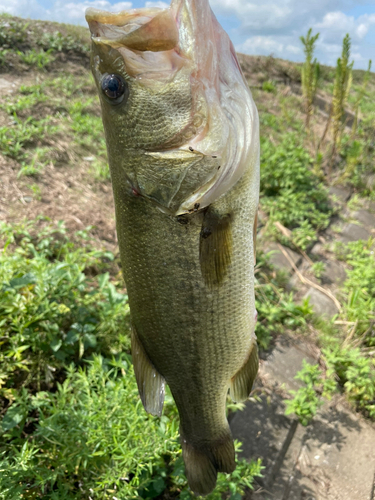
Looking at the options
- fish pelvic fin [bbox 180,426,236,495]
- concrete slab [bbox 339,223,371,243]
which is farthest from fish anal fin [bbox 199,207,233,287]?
concrete slab [bbox 339,223,371,243]

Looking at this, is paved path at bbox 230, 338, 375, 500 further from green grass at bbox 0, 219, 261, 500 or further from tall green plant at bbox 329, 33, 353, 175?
tall green plant at bbox 329, 33, 353, 175

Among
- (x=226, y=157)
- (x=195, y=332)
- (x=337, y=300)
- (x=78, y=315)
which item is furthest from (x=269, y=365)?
(x=226, y=157)

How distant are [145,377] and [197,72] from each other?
1167 millimetres

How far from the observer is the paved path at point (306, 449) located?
7.56ft

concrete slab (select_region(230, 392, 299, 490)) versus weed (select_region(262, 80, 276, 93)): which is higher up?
weed (select_region(262, 80, 276, 93))

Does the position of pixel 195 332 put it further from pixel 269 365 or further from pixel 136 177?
pixel 269 365

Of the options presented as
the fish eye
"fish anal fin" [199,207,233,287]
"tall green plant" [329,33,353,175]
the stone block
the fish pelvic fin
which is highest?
"tall green plant" [329,33,353,175]

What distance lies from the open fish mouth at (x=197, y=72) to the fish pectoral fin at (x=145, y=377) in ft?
2.01

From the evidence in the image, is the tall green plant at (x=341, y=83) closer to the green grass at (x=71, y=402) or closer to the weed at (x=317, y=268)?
the weed at (x=317, y=268)

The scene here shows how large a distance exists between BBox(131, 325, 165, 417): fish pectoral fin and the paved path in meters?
1.36

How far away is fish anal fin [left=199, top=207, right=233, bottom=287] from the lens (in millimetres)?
1229

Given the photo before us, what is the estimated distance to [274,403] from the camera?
2.73 metres

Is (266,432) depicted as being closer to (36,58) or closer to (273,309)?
(273,309)

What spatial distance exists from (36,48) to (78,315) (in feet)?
18.1
